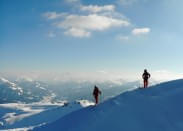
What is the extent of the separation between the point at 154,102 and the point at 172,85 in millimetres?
6140

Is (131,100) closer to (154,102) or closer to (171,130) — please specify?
(154,102)

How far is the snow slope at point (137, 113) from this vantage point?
22.8 m

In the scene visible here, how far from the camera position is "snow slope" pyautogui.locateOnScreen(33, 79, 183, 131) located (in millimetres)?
22812

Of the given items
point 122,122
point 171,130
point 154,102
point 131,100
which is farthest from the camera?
point 131,100

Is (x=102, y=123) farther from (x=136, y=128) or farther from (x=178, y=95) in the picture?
(x=178, y=95)

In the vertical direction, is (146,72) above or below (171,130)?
above

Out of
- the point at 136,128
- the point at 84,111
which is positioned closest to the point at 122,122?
the point at 136,128

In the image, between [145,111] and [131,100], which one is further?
[131,100]

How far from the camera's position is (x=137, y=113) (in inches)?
981

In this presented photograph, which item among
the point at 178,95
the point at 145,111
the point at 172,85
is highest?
the point at 172,85

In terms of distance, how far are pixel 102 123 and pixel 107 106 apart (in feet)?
12.9

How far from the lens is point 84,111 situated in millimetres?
30375

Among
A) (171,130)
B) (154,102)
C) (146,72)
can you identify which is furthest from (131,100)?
(171,130)

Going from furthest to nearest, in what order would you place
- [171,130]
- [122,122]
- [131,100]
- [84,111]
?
1. [84,111]
2. [131,100]
3. [122,122]
4. [171,130]
